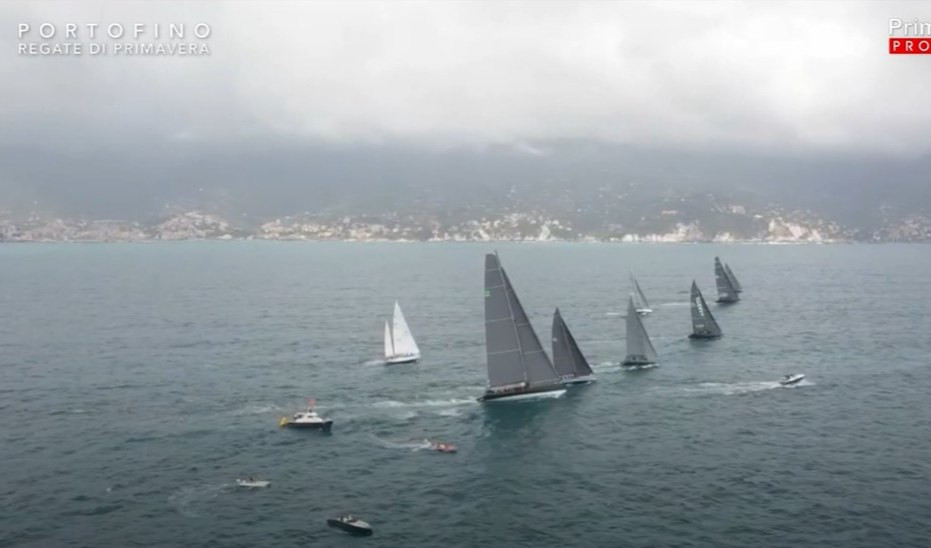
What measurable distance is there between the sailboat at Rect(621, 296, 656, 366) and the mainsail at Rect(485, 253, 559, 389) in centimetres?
2180

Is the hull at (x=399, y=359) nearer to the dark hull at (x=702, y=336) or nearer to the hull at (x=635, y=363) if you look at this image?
the hull at (x=635, y=363)

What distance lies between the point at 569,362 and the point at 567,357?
2.87ft

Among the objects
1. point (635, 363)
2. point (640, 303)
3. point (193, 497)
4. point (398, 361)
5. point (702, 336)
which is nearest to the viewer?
point (193, 497)

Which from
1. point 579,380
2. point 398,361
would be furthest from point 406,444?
point 398,361

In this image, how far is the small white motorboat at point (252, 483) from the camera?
66062 mm

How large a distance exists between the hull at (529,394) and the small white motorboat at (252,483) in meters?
35.1

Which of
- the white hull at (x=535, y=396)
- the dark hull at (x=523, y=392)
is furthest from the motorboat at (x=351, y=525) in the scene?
the white hull at (x=535, y=396)

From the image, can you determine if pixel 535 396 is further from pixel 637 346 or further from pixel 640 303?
pixel 640 303

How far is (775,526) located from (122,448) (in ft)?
210

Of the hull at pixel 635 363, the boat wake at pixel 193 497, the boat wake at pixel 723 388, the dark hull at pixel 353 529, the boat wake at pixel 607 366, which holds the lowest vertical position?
the dark hull at pixel 353 529

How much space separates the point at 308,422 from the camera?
82375 mm

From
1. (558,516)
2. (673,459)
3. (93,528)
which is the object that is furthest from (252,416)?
(673,459)

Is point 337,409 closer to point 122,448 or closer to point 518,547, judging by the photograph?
point 122,448

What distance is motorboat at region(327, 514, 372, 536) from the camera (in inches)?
2255
